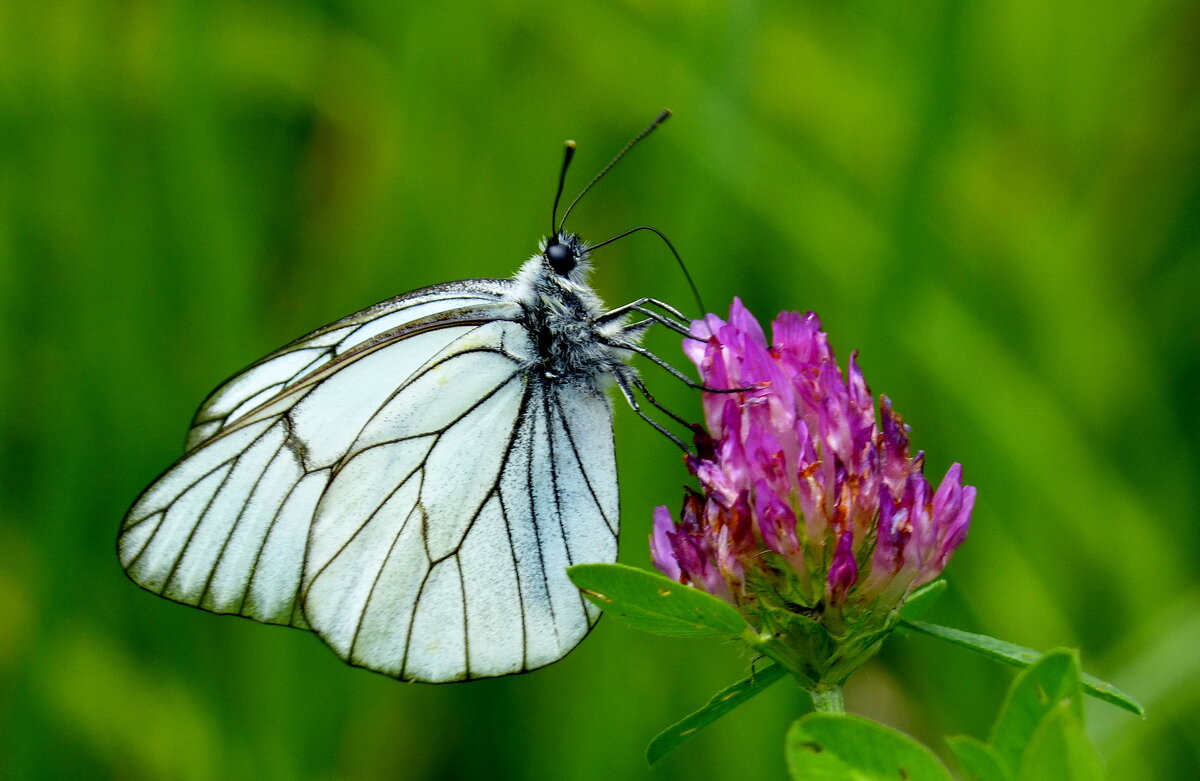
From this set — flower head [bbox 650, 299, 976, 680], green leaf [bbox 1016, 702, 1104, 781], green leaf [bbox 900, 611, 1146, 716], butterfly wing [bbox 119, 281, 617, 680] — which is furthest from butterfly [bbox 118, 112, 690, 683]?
green leaf [bbox 1016, 702, 1104, 781]

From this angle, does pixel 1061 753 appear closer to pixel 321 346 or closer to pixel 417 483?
pixel 417 483

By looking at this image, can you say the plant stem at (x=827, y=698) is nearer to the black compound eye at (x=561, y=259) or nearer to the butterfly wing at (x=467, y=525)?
the butterfly wing at (x=467, y=525)

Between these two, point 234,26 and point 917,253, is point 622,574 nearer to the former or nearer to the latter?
point 917,253

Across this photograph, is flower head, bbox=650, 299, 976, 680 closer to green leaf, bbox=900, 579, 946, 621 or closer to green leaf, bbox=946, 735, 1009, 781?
green leaf, bbox=900, 579, 946, 621

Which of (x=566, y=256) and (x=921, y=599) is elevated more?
(x=566, y=256)

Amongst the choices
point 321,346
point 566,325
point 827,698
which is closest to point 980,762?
point 827,698

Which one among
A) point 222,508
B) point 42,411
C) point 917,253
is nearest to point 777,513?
point 222,508
